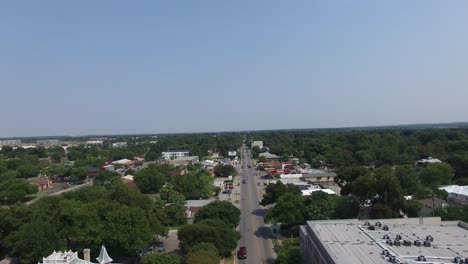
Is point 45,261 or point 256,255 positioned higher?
point 45,261

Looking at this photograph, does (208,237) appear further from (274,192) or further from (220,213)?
(274,192)

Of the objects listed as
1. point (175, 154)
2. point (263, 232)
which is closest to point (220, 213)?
point (263, 232)

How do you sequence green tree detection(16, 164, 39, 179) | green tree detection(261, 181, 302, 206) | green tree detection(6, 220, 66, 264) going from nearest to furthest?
green tree detection(6, 220, 66, 264), green tree detection(261, 181, 302, 206), green tree detection(16, 164, 39, 179)

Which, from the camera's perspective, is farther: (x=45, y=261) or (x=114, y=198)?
(x=114, y=198)

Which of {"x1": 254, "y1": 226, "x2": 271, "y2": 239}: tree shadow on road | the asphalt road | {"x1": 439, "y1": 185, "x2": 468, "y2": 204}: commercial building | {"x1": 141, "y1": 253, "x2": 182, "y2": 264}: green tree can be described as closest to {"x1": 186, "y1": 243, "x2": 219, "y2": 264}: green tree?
{"x1": 141, "y1": 253, "x2": 182, "y2": 264}: green tree

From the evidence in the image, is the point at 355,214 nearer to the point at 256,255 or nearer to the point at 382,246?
the point at 256,255

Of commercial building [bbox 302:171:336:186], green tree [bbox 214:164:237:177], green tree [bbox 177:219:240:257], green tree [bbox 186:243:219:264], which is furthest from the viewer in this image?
green tree [bbox 214:164:237:177]

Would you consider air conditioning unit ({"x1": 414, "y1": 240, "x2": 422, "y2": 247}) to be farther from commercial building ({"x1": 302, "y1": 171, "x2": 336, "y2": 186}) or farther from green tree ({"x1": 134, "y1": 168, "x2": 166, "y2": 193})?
commercial building ({"x1": 302, "y1": 171, "x2": 336, "y2": 186})

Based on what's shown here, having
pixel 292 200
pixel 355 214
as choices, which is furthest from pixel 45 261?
pixel 355 214
